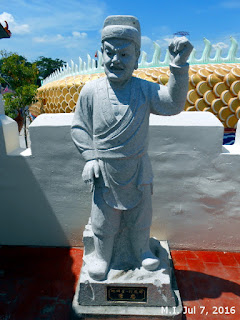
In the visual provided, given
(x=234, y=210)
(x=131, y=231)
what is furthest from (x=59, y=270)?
(x=234, y=210)

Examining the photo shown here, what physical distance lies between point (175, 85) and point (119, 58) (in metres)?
0.52

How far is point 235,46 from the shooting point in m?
8.02

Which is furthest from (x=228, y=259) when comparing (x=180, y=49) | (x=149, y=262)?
(x=180, y=49)

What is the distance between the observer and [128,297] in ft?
9.35

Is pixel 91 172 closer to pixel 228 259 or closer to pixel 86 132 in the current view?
pixel 86 132

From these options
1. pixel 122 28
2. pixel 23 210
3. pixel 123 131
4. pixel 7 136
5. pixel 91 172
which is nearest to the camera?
pixel 122 28

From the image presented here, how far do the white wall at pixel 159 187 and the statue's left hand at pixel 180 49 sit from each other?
1.57 metres

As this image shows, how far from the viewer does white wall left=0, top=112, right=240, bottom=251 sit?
377cm

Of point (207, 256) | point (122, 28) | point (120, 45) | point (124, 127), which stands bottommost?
point (207, 256)

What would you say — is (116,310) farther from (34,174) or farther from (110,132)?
(34,174)

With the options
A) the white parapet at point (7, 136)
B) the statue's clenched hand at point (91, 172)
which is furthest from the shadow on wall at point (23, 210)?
the statue's clenched hand at point (91, 172)

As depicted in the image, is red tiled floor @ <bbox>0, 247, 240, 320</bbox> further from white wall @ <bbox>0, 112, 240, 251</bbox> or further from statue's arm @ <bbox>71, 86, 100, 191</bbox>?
statue's arm @ <bbox>71, 86, 100, 191</bbox>

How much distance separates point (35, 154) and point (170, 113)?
2.25m

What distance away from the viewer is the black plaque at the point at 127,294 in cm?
281
